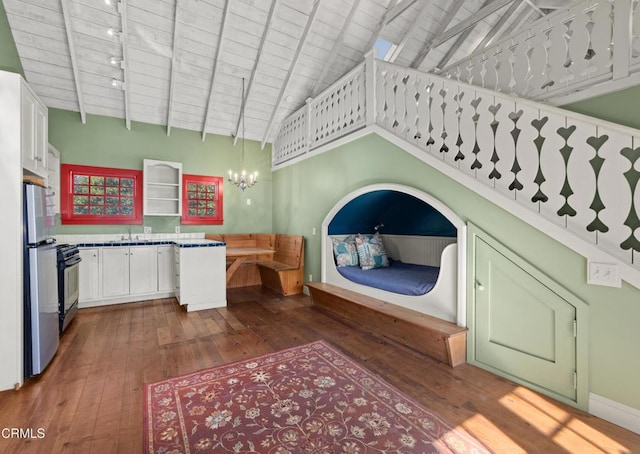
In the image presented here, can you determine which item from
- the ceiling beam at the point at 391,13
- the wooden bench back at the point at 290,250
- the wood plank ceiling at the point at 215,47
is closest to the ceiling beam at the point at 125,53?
the wood plank ceiling at the point at 215,47

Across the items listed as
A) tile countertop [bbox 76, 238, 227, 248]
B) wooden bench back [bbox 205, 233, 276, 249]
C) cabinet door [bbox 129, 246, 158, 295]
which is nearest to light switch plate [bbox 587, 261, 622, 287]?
tile countertop [bbox 76, 238, 227, 248]

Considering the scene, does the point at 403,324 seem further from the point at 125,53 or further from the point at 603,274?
the point at 125,53

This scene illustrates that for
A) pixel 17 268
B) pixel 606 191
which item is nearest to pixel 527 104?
pixel 606 191

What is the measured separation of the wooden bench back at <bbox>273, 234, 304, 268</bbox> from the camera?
211 inches

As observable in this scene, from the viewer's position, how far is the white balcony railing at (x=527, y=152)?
6.18ft

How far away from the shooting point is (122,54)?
13.7 ft

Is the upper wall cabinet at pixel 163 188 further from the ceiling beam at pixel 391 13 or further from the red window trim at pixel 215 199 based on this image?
the ceiling beam at pixel 391 13

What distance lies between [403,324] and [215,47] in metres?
4.82

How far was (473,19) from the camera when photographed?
4758 millimetres

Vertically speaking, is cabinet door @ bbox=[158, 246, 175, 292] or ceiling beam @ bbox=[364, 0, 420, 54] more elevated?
ceiling beam @ bbox=[364, 0, 420, 54]

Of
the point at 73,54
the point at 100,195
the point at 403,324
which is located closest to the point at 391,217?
the point at 403,324

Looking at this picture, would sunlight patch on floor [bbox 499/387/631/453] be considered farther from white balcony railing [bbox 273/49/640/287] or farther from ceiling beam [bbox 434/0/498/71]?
ceiling beam [bbox 434/0/498/71]

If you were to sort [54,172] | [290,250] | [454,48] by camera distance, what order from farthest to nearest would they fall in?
[454,48]
[290,250]
[54,172]

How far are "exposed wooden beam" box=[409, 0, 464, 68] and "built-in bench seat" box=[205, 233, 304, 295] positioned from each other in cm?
433
